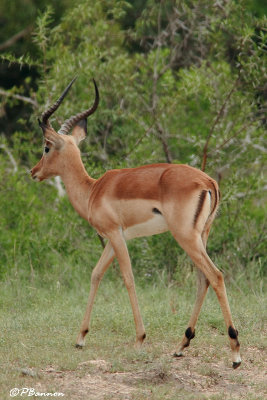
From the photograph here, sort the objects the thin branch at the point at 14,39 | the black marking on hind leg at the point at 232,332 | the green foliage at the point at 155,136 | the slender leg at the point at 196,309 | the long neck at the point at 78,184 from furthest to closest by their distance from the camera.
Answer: the thin branch at the point at 14,39
the green foliage at the point at 155,136
the long neck at the point at 78,184
the slender leg at the point at 196,309
the black marking on hind leg at the point at 232,332

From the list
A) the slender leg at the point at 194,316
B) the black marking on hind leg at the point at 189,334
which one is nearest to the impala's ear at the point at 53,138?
the slender leg at the point at 194,316

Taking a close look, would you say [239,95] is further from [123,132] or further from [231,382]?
[231,382]

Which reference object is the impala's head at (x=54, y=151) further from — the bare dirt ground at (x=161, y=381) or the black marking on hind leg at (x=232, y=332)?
the black marking on hind leg at (x=232, y=332)

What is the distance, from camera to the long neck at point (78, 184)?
5438mm

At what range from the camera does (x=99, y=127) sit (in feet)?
27.1

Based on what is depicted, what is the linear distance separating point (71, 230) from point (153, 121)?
58.6 inches

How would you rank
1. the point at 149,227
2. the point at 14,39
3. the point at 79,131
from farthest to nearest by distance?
the point at 14,39, the point at 79,131, the point at 149,227

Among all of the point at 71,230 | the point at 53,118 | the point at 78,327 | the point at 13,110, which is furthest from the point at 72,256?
the point at 13,110

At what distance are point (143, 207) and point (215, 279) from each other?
2.37 feet

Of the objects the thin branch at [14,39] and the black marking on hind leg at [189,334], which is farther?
the thin branch at [14,39]

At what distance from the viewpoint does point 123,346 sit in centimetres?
507

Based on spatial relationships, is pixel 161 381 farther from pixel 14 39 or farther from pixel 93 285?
pixel 14 39

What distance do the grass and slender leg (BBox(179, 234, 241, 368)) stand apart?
187 mm

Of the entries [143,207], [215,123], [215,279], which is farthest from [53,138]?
[215,123]
